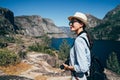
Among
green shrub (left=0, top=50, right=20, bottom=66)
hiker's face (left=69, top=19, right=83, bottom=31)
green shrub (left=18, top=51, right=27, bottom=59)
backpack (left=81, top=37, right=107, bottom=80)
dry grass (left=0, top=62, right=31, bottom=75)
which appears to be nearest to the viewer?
backpack (left=81, top=37, right=107, bottom=80)

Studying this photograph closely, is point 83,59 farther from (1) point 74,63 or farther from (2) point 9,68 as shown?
(2) point 9,68

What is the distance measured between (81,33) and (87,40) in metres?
0.31

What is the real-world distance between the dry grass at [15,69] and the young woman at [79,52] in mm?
29767

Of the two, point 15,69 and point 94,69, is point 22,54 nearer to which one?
point 15,69

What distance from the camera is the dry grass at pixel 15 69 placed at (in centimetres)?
3646

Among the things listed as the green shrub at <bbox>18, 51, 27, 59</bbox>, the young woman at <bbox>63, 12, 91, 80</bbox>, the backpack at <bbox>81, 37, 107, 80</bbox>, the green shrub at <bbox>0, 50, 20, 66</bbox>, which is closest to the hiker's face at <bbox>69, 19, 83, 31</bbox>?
the young woman at <bbox>63, 12, 91, 80</bbox>

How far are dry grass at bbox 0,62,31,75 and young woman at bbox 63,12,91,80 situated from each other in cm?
2977

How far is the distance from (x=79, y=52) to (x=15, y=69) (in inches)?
1279

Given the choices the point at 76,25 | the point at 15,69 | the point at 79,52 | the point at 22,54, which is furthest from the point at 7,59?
the point at 79,52

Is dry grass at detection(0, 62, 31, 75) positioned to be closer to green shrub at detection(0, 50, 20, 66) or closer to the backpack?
green shrub at detection(0, 50, 20, 66)

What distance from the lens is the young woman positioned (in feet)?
22.2

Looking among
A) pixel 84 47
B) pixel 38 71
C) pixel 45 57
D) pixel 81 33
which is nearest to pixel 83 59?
pixel 84 47

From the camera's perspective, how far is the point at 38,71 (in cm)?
3797

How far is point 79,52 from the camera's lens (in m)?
6.77
